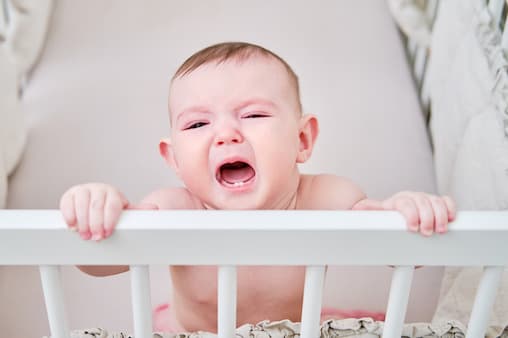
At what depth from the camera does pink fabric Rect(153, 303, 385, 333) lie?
3.36 ft

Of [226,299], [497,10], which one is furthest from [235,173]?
[497,10]

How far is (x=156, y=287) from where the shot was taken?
1.13m

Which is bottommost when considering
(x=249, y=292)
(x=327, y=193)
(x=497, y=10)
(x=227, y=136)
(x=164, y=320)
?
(x=164, y=320)

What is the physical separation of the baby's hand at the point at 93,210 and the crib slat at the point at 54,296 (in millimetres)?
44

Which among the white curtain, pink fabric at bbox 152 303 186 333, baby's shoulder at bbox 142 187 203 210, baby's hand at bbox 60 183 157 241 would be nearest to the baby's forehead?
baby's shoulder at bbox 142 187 203 210

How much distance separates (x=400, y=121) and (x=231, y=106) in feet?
2.19

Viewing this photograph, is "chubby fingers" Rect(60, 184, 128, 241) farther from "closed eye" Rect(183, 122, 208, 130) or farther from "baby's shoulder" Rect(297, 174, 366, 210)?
"baby's shoulder" Rect(297, 174, 366, 210)

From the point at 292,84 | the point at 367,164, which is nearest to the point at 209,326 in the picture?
the point at 292,84

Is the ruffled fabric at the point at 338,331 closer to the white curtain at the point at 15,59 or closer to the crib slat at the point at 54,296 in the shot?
the crib slat at the point at 54,296

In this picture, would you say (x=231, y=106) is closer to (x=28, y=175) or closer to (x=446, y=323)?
(x=446, y=323)

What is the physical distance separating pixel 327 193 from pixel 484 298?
1.20ft

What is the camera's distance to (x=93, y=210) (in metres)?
0.58

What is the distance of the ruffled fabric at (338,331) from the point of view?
70cm

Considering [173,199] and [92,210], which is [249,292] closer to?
[173,199]
